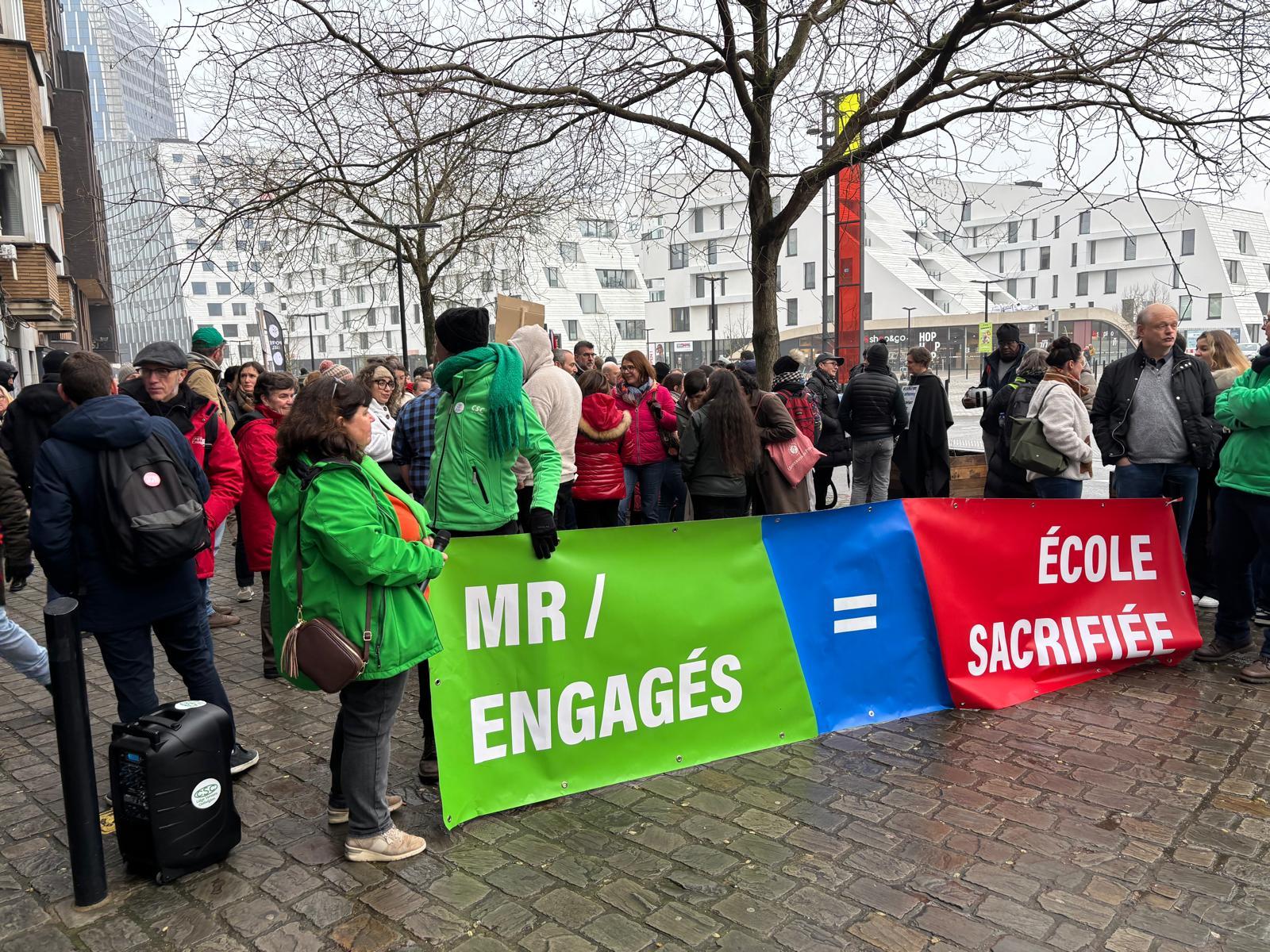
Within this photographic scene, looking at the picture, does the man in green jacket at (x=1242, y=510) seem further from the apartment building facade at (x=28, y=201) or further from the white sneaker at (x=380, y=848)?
the apartment building facade at (x=28, y=201)

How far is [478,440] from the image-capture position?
14.0 feet

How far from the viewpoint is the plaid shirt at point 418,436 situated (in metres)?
5.52

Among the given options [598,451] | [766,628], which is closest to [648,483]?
[598,451]

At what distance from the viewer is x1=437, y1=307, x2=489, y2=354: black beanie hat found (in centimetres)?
431

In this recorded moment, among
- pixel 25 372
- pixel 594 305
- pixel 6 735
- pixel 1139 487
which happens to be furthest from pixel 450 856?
pixel 594 305

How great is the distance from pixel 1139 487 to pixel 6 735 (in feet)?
23.3

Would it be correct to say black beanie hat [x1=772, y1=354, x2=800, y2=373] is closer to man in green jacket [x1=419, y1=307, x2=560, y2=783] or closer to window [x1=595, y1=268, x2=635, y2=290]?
man in green jacket [x1=419, y1=307, x2=560, y2=783]

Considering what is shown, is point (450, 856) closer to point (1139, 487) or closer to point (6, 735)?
point (6, 735)

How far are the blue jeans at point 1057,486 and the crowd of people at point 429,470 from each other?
19mm

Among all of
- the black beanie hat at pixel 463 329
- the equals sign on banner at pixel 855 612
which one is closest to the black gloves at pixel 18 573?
the black beanie hat at pixel 463 329

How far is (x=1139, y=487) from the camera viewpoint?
659 cm

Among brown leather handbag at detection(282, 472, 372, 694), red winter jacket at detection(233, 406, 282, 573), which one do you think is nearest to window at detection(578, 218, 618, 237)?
A: red winter jacket at detection(233, 406, 282, 573)

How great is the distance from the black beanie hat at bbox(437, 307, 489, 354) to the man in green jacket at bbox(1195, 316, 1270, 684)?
4281 millimetres

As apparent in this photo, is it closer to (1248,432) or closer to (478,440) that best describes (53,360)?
(478,440)
